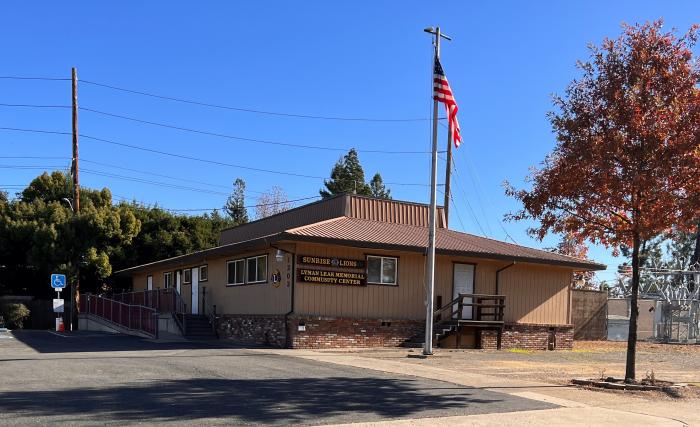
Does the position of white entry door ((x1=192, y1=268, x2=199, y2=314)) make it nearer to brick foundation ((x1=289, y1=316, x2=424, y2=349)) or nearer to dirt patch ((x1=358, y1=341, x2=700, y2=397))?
brick foundation ((x1=289, y1=316, x2=424, y2=349))

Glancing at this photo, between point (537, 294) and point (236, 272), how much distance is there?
1136 cm

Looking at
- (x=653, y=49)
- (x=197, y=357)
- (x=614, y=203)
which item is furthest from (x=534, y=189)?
(x=197, y=357)

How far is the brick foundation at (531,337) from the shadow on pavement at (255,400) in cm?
1264

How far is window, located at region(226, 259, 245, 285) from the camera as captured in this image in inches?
994

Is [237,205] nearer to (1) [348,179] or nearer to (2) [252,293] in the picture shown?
(1) [348,179]

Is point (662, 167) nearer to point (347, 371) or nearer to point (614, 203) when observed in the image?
point (614, 203)

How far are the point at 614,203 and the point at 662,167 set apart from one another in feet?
3.48

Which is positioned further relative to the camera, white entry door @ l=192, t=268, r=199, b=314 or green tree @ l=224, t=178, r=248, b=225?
green tree @ l=224, t=178, r=248, b=225

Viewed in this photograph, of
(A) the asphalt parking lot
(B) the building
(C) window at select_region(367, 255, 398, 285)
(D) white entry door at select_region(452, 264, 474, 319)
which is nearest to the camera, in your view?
(A) the asphalt parking lot

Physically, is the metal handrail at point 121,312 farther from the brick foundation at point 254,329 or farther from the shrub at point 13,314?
the shrub at point 13,314

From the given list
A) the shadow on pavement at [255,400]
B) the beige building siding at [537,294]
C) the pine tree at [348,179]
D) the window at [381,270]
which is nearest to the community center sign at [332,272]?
the window at [381,270]

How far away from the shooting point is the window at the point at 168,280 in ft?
110

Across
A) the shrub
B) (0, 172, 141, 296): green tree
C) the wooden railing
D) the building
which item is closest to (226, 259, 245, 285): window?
the building

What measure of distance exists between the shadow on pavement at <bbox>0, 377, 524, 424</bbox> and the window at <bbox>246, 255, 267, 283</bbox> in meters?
11.2
